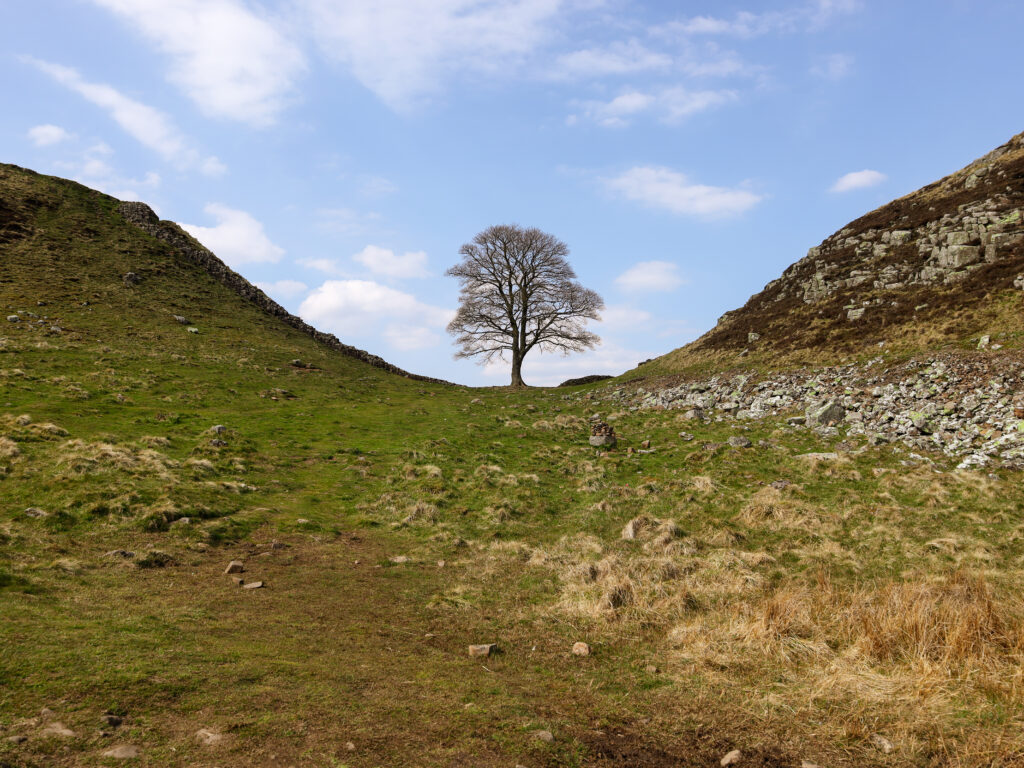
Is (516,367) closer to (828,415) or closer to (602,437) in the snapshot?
(602,437)

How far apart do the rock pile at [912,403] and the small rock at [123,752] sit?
67.2 feet

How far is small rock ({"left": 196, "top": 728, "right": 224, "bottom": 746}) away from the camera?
201 inches

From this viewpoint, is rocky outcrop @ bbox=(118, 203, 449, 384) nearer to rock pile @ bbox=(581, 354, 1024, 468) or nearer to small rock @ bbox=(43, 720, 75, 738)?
rock pile @ bbox=(581, 354, 1024, 468)

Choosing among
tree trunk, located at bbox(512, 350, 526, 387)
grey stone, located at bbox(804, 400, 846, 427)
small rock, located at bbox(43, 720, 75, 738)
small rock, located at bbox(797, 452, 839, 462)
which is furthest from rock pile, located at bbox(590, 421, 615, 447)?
tree trunk, located at bbox(512, 350, 526, 387)

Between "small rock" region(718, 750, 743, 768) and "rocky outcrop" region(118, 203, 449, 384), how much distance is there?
4778cm

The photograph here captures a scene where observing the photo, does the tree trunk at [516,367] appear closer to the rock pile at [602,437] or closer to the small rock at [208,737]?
the rock pile at [602,437]

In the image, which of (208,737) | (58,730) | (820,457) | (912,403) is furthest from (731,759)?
(912,403)

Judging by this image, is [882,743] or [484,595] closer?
[882,743]

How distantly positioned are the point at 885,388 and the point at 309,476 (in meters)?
23.5

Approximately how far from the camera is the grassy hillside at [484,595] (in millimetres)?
5664

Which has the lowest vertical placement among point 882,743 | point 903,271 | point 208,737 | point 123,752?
point 882,743

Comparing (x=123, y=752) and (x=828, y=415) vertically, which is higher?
(x=828, y=415)

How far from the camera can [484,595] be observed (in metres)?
10.7

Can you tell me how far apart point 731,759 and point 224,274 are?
57.1m
